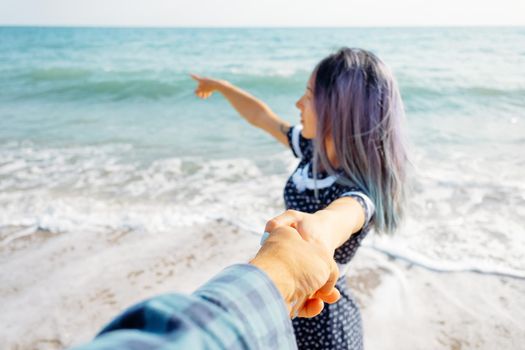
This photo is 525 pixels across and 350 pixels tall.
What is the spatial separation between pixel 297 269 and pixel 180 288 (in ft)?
9.54

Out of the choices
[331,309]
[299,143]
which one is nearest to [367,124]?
[299,143]

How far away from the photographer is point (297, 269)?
93cm

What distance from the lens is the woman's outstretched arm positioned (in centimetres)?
281

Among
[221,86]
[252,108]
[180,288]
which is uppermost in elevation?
[221,86]

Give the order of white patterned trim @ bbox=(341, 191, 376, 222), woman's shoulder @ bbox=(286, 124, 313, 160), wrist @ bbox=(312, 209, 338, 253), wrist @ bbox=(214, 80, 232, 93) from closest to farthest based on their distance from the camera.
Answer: wrist @ bbox=(312, 209, 338, 253) → white patterned trim @ bbox=(341, 191, 376, 222) → woman's shoulder @ bbox=(286, 124, 313, 160) → wrist @ bbox=(214, 80, 232, 93)

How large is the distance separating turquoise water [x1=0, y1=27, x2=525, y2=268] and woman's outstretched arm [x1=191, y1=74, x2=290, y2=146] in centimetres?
60

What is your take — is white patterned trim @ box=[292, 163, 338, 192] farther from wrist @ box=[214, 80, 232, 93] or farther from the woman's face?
wrist @ box=[214, 80, 232, 93]

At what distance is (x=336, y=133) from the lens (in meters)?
1.95

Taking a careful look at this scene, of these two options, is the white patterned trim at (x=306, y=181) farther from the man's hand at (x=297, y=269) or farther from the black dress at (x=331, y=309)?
the man's hand at (x=297, y=269)

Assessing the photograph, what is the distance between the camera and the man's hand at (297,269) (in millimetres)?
907

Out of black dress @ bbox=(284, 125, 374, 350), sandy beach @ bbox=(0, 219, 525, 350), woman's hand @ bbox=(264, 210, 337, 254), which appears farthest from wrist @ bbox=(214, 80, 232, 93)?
woman's hand @ bbox=(264, 210, 337, 254)

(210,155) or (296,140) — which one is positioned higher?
(296,140)

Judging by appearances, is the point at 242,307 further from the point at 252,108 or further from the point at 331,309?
the point at 252,108

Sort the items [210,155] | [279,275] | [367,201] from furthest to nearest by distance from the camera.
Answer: [210,155] < [367,201] < [279,275]
